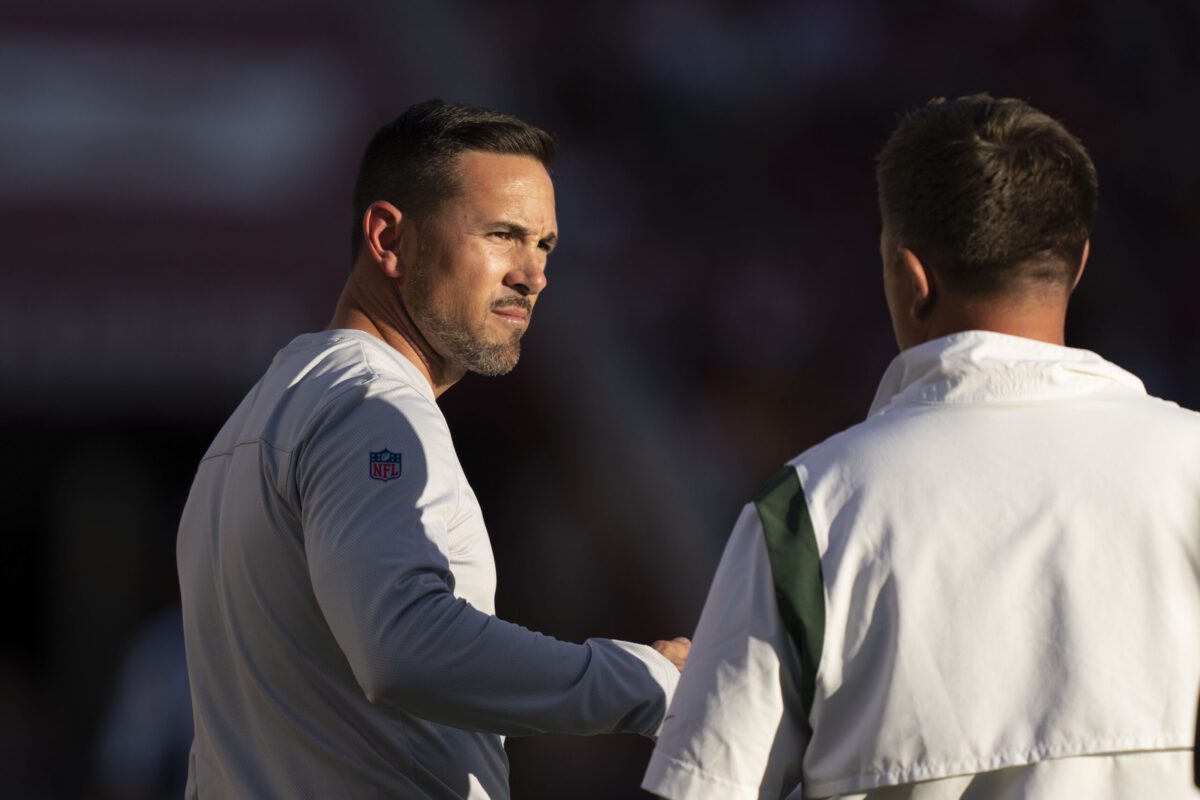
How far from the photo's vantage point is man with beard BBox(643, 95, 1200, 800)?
1.21m

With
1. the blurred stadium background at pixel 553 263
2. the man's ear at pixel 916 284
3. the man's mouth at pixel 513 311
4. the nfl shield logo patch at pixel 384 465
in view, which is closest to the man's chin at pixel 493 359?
the man's mouth at pixel 513 311

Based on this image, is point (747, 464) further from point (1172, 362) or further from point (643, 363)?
point (1172, 362)

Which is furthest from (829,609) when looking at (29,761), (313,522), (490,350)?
(29,761)

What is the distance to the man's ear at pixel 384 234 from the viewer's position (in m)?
2.16

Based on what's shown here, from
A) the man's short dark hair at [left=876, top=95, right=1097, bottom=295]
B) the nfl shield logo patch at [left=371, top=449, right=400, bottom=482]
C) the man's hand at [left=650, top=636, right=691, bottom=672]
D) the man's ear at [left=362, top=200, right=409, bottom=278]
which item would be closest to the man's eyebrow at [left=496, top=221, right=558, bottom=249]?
the man's ear at [left=362, top=200, right=409, bottom=278]

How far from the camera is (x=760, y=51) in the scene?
5.13m

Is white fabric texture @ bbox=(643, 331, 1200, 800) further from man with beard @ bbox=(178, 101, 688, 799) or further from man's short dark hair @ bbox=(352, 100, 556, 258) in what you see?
man's short dark hair @ bbox=(352, 100, 556, 258)

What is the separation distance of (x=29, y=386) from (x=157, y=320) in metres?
0.46

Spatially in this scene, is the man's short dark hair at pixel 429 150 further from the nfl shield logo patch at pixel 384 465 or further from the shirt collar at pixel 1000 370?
the shirt collar at pixel 1000 370

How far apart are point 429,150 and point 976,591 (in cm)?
124

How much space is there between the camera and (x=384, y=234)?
219 cm

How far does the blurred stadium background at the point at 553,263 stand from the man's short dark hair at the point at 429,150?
2518 millimetres

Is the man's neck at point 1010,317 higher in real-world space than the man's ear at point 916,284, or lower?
lower

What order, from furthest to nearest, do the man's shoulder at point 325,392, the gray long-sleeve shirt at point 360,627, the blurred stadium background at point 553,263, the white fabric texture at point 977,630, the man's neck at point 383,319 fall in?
the blurred stadium background at point 553,263 → the man's neck at point 383,319 → the man's shoulder at point 325,392 → the gray long-sleeve shirt at point 360,627 → the white fabric texture at point 977,630
